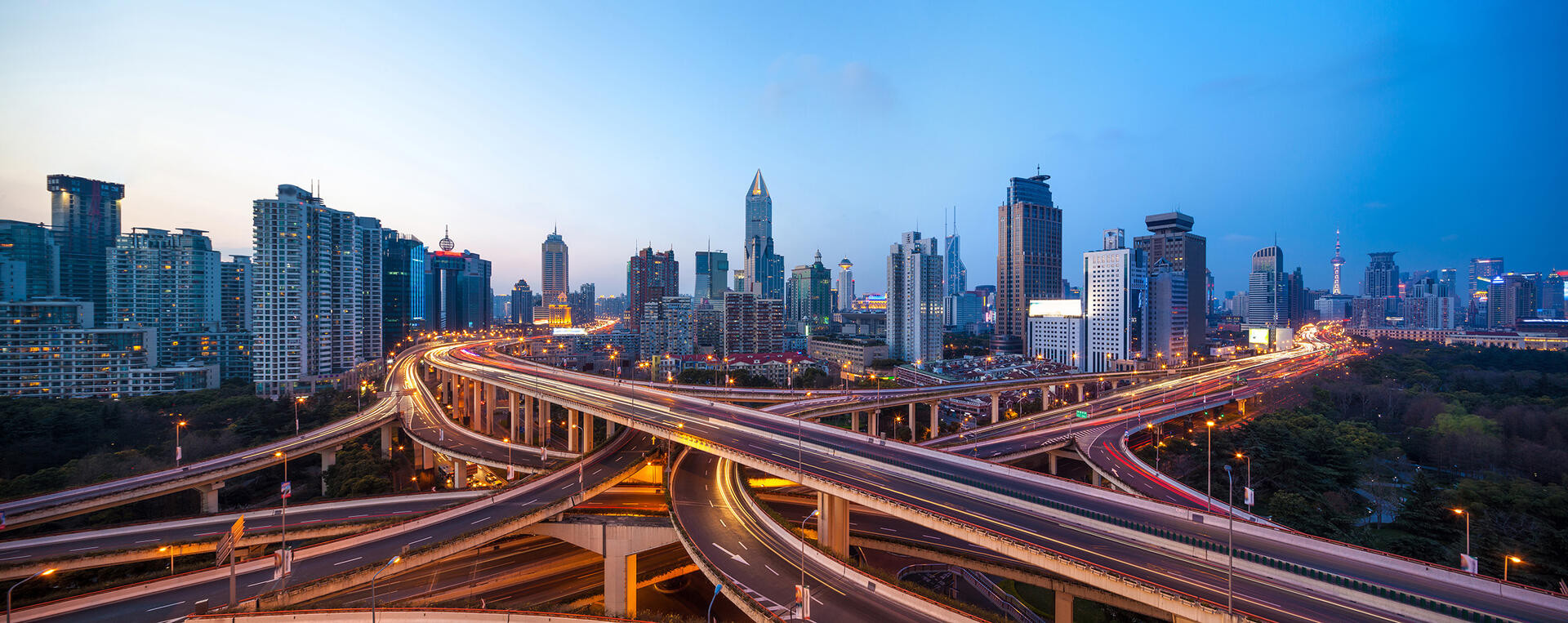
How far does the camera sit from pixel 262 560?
1113 inches

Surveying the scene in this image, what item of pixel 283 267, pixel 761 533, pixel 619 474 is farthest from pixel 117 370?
pixel 761 533

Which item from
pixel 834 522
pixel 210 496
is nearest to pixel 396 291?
pixel 210 496

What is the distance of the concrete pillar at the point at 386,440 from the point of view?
64.8m

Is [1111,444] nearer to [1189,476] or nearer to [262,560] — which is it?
[1189,476]

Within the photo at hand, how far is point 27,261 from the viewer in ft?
301

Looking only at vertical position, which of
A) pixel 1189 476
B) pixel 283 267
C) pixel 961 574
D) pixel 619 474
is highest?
pixel 283 267

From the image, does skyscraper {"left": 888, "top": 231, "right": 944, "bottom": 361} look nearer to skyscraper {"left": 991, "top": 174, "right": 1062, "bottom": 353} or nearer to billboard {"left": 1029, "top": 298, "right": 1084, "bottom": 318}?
billboard {"left": 1029, "top": 298, "right": 1084, "bottom": 318}

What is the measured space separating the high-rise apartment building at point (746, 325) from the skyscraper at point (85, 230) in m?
121

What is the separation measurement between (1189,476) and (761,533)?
4255 centimetres

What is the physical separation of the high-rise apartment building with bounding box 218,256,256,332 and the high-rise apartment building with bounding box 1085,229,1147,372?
18593 centimetres

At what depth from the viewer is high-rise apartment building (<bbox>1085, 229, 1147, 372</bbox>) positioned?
130 m

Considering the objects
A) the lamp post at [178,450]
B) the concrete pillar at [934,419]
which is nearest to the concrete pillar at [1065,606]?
the concrete pillar at [934,419]

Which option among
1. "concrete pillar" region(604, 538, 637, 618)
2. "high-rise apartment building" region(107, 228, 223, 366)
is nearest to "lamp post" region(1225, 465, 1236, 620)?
"concrete pillar" region(604, 538, 637, 618)

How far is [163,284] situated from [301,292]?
3312 cm
